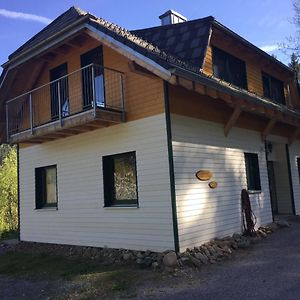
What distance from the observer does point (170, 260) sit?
8805mm

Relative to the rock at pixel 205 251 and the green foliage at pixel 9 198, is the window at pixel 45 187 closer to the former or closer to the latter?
the rock at pixel 205 251

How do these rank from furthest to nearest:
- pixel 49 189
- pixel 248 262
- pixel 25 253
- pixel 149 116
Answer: pixel 49 189 < pixel 25 253 < pixel 149 116 < pixel 248 262

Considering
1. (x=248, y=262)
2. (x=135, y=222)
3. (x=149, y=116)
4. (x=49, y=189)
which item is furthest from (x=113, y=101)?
(x=248, y=262)

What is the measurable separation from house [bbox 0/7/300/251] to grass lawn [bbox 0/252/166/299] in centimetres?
113

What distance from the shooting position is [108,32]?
33.3 ft

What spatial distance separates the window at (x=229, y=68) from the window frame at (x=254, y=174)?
2.62 m

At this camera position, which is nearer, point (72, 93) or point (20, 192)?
point (72, 93)

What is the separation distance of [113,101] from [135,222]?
328 centimetres

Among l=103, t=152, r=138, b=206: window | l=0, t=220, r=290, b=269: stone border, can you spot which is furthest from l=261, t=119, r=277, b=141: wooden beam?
l=103, t=152, r=138, b=206: window

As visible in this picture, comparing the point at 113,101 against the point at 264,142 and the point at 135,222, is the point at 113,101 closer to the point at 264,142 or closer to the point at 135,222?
the point at 135,222

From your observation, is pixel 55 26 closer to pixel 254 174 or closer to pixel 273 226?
pixel 254 174

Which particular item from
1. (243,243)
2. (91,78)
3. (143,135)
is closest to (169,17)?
(91,78)

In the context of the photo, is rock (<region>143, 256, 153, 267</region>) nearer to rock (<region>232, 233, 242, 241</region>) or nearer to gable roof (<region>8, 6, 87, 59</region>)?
rock (<region>232, 233, 242, 241</region>)

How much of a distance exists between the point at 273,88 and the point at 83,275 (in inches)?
459
